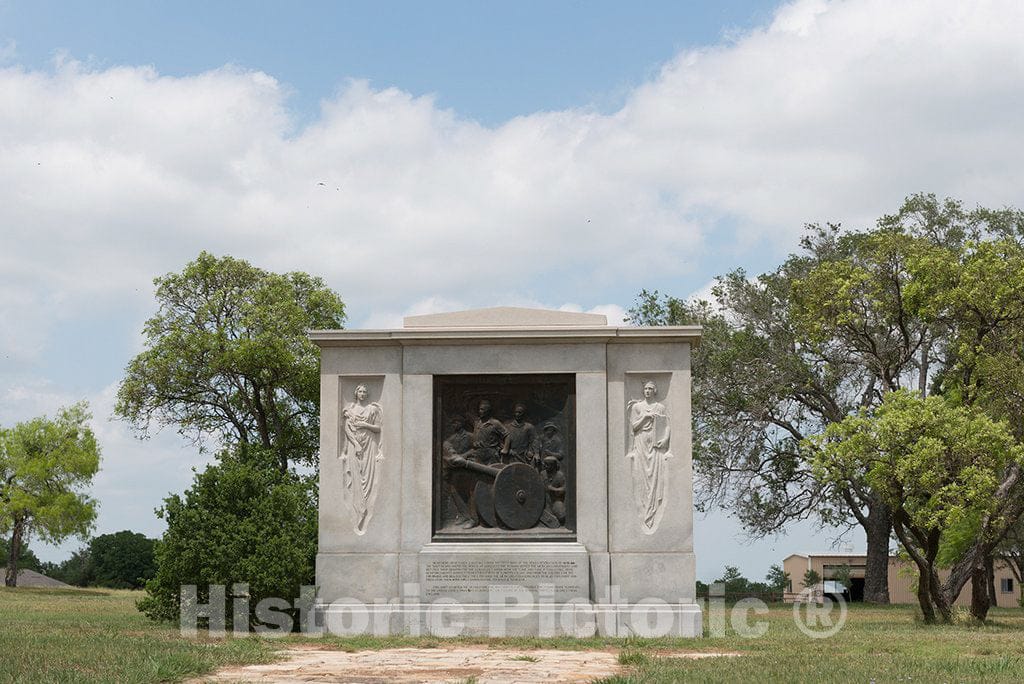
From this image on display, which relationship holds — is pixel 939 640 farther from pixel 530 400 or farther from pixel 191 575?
pixel 191 575

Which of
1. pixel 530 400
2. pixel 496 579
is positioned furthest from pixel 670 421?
pixel 496 579

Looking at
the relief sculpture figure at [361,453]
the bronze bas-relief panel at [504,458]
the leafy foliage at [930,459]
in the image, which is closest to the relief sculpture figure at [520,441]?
the bronze bas-relief panel at [504,458]

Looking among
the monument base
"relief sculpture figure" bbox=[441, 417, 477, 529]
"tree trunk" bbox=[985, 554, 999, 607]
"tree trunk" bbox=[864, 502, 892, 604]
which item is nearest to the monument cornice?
"relief sculpture figure" bbox=[441, 417, 477, 529]

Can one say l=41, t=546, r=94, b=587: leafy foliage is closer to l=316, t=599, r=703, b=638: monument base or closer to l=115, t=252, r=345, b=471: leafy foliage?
l=115, t=252, r=345, b=471: leafy foliage

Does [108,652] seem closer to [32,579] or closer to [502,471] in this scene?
[502,471]

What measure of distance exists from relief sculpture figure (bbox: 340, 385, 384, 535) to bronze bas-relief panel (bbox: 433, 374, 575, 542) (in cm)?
93

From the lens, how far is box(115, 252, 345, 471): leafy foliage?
34938 mm

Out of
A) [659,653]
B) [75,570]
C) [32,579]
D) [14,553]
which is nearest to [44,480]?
[14,553]

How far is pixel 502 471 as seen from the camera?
17.7m

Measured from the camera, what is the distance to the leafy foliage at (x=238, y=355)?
3494cm

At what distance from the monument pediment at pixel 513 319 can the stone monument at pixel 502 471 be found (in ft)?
0.09

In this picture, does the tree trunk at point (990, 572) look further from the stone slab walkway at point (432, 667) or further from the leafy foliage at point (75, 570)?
the leafy foliage at point (75, 570)

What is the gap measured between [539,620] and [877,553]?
2381 centimetres

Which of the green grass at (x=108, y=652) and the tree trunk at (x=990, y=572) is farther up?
the green grass at (x=108, y=652)
